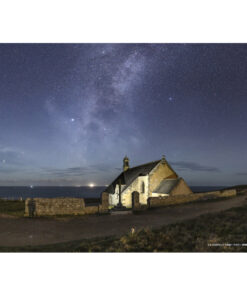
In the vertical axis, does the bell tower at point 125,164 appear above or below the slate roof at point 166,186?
above

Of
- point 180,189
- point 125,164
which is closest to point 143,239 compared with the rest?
point 180,189

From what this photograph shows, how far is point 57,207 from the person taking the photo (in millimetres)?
13977

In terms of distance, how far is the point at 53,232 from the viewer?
9.30 metres

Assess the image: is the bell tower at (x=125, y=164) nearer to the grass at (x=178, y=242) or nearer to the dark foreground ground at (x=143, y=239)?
the dark foreground ground at (x=143, y=239)

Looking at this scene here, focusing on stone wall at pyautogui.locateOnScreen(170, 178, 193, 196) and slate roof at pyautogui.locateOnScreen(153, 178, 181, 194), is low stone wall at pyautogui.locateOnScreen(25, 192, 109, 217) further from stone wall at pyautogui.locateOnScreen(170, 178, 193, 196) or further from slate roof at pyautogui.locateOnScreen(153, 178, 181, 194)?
stone wall at pyautogui.locateOnScreen(170, 178, 193, 196)

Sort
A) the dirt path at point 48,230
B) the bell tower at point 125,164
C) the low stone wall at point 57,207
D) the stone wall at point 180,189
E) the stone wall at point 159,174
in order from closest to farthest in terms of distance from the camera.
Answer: the dirt path at point 48,230, the low stone wall at point 57,207, the stone wall at point 180,189, the stone wall at point 159,174, the bell tower at point 125,164

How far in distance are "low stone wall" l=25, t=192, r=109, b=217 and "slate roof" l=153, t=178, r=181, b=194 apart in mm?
7181

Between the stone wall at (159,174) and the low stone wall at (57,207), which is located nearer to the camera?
the low stone wall at (57,207)

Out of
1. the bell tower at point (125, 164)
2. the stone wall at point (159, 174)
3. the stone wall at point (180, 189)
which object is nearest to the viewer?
the stone wall at point (180, 189)

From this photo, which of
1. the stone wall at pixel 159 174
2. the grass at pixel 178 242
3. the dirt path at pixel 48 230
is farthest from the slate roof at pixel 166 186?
the grass at pixel 178 242

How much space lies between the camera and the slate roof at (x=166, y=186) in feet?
63.2

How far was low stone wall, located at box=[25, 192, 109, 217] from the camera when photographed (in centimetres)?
1333

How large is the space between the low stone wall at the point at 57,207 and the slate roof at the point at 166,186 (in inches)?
283

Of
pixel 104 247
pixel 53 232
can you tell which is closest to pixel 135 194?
pixel 53 232
